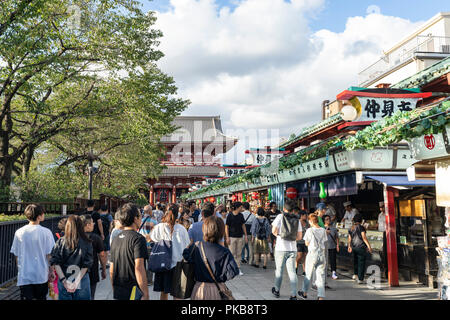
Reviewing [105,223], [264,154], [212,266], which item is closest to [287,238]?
[212,266]

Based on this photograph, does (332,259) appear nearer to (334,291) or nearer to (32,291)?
(334,291)

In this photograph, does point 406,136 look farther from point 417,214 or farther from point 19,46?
point 19,46

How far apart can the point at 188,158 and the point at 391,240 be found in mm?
42685

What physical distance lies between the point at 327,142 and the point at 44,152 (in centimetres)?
1892

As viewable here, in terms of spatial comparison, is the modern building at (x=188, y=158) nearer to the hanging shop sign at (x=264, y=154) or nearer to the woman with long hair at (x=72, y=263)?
the hanging shop sign at (x=264, y=154)

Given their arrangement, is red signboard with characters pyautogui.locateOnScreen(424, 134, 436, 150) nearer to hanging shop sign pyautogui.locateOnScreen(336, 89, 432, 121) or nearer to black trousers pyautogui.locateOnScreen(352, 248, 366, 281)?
hanging shop sign pyautogui.locateOnScreen(336, 89, 432, 121)

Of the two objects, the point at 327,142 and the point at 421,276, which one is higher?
the point at 327,142

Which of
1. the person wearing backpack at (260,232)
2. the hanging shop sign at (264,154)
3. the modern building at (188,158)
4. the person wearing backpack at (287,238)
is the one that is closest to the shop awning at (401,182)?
the person wearing backpack at (260,232)

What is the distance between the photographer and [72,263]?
13.7 feet

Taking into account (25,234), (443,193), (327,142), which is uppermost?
(327,142)

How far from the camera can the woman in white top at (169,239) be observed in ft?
16.9

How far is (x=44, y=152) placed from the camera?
882 inches

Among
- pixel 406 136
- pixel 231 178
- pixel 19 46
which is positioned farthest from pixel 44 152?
pixel 406 136
